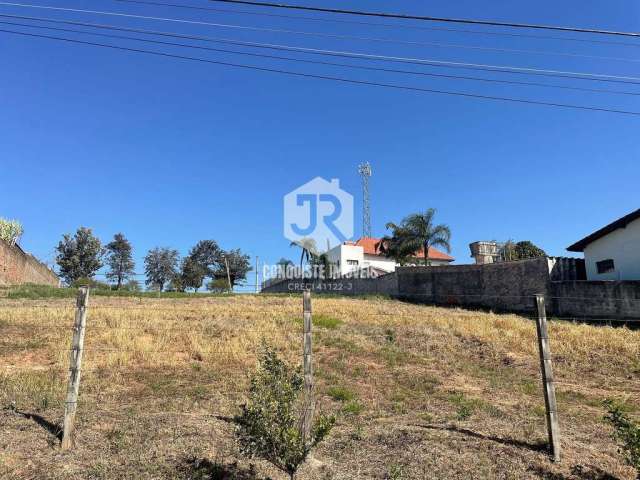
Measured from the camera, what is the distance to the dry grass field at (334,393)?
15.4 feet

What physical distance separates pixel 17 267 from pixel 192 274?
99.9 ft

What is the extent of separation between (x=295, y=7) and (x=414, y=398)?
266 inches

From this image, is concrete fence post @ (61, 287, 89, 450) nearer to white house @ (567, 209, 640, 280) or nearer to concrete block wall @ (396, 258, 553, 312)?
concrete block wall @ (396, 258, 553, 312)

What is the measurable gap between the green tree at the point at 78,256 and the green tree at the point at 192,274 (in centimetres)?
1134

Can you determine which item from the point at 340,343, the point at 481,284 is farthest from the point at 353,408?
the point at 481,284

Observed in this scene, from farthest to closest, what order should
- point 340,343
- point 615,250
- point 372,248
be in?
1. point 372,248
2. point 615,250
3. point 340,343

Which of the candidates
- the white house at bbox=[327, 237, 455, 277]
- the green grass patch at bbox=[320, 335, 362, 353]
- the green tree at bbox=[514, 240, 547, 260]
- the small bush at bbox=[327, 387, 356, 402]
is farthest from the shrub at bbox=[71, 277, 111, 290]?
the green tree at bbox=[514, 240, 547, 260]

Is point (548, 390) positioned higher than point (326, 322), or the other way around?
point (326, 322)

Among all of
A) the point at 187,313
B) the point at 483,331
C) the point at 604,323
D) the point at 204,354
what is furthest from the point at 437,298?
the point at 204,354

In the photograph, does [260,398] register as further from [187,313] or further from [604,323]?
[604,323]

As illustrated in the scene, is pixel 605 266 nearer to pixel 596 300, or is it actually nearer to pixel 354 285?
pixel 596 300

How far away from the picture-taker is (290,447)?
394 cm

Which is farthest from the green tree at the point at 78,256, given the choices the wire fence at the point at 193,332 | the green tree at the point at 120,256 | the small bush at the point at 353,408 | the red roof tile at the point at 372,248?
the small bush at the point at 353,408

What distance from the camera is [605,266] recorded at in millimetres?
24969
